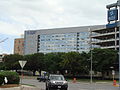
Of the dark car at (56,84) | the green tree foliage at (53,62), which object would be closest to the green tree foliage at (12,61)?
the green tree foliage at (53,62)

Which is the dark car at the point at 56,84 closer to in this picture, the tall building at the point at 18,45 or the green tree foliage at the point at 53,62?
the green tree foliage at the point at 53,62

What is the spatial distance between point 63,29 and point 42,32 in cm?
1513

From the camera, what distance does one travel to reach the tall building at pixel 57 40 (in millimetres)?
159500

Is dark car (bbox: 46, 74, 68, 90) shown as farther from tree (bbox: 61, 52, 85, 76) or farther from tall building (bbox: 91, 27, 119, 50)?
tall building (bbox: 91, 27, 119, 50)

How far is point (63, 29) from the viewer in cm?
16562

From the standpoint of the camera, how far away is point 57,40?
559 ft

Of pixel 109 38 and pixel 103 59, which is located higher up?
pixel 109 38

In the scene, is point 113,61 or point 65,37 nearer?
point 113,61

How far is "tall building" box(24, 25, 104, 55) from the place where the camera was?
15950cm

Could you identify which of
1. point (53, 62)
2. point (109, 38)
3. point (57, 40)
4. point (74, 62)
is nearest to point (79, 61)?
point (74, 62)

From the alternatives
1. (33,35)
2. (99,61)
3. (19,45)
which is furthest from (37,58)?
(19,45)

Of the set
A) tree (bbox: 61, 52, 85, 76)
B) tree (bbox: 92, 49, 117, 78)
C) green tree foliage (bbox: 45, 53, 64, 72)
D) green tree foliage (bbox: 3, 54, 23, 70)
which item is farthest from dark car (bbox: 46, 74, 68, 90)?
green tree foliage (bbox: 3, 54, 23, 70)

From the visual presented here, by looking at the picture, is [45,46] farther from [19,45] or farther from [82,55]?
[82,55]

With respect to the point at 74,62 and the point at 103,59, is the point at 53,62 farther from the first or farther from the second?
the point at 103,59
